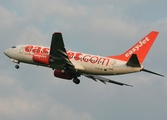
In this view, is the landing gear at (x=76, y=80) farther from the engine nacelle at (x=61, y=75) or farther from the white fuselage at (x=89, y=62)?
the white fuselage at (x=89, y=62)

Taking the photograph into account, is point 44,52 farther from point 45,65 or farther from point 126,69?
point 126,69

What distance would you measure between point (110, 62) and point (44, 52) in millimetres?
11276

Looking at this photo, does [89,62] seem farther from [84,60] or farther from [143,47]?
[143,47]

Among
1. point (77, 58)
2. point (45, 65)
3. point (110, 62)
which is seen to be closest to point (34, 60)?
point (45, 65)

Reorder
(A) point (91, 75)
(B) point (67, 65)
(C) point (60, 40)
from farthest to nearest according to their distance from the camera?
(A) point (91, 75), (B) point (67, 65), (C) point (60, 40)

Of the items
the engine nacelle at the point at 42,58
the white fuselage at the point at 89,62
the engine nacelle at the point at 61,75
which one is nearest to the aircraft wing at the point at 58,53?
the engine nacelle at the point at 42,58

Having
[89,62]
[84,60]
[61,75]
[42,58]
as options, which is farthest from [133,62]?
[61,75]

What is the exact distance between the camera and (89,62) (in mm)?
71125

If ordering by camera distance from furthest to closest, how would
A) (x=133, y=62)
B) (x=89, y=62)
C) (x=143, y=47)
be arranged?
(x=89, y=62) < (x=143, y=47) < (x=133, y=62)

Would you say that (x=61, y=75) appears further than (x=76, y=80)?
No

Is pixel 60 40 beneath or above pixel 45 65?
above

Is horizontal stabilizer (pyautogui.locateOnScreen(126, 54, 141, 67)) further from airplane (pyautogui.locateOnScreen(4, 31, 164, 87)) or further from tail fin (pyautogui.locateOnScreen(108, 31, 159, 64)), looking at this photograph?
tail fin (pyautogui.locateOnScreen(108, 31, 159, 64))

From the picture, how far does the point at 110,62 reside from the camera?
228 feet

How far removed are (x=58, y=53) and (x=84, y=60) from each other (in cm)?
457
